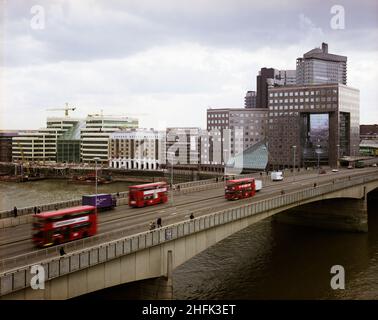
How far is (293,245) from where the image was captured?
188 feet

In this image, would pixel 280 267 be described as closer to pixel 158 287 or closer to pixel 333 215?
pixel 158 287

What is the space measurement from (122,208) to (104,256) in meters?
19.5

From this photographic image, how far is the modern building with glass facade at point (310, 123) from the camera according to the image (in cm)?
14788

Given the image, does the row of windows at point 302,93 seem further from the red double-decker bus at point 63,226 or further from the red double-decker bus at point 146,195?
the red double-decker bus at point 63,226

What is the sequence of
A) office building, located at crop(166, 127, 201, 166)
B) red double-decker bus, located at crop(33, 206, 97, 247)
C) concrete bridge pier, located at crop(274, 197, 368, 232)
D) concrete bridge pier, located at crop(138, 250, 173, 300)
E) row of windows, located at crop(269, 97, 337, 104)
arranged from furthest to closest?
1. office building, located at crop(166, 127, 201, 166)
2. row of windows, located at crop(269, 97, 337, 104)
3. concrete bridge pier, located at crop(274, 197, 368, 232)
4. concrete bridge pier, located at crop(138, 250, 173, 300)
5. red double-decker bus, located at crop(33, 206, 97, 247)

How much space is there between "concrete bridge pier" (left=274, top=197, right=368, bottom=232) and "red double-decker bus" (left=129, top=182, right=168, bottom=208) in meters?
27.8

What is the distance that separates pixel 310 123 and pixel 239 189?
108840 mm

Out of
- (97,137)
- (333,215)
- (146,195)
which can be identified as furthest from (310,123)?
(146,195)

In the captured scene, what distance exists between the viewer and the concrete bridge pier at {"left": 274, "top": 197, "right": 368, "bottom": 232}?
215 feet

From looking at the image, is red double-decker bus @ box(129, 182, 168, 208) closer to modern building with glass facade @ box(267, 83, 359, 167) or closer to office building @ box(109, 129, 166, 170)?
modern building with glass facade @ box(267, 83, 359, 167)

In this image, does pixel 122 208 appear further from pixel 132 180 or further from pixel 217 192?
pixel 132 180

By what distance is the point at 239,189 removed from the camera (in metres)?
51.4

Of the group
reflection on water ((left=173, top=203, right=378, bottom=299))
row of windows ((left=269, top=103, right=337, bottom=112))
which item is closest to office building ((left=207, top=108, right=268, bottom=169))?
row of windows ((left=269, top=103, right=337, bottom=112))

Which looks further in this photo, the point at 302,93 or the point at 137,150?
the point at 137,150
